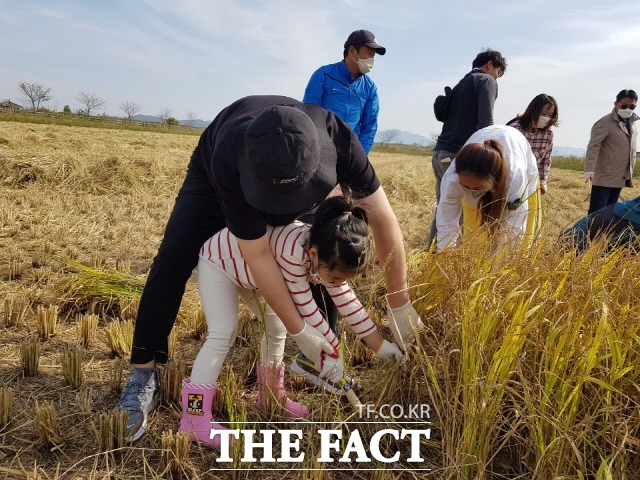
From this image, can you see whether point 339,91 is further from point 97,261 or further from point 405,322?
point 97,261

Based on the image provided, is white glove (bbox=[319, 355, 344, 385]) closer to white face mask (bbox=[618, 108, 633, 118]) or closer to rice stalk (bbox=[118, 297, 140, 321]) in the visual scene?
rice stalk (bbox=[118, 297, 140, 321])

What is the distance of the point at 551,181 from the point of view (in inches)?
472

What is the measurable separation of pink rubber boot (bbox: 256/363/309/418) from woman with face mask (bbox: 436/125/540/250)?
0.94m

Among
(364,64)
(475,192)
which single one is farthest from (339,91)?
(475,192)

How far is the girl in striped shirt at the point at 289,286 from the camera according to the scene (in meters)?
1.61

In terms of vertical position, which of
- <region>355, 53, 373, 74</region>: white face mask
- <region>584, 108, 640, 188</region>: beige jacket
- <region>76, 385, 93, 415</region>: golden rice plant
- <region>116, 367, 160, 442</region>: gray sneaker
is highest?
<region>355, 53, 373, 74</region>: white face mask

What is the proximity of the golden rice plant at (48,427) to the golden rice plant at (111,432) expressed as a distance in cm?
12

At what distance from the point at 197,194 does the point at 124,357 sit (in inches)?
37.3

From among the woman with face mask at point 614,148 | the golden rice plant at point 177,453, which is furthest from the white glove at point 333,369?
the woman with face mask at point 614,148

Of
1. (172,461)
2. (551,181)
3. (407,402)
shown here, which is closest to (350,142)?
(407,402)

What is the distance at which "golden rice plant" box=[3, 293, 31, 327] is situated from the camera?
8.47 feet

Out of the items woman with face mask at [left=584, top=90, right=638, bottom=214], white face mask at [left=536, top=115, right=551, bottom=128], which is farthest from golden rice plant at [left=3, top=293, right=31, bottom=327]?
woman with face mask at [left=584, top=90, right=638, bottom=214]

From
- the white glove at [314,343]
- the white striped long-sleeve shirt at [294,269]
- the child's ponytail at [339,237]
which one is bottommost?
the white glove at [314,343]

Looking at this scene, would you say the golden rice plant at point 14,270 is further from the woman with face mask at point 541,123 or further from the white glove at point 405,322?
the woman with face mask at point 541,123
